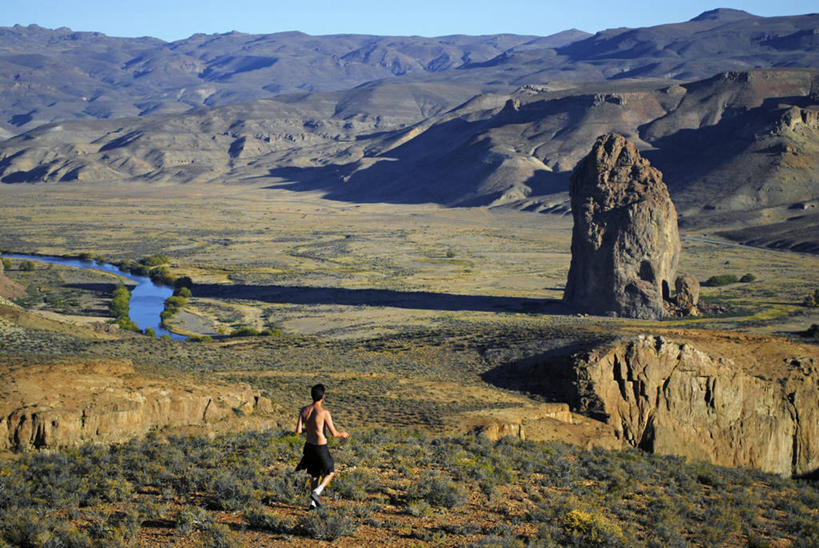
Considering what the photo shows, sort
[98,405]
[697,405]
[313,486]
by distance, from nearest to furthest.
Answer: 1. [313,486]
2. [98,405]
3. [697,405]

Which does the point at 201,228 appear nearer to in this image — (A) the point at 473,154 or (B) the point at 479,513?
(A) the point at 473,154

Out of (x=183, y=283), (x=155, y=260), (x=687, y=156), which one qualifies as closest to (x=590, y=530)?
(x=183, y=283)

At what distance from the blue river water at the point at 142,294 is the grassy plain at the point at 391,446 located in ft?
8.25

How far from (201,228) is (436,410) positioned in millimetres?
107105

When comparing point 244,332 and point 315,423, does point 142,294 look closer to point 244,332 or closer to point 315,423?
point 244,332

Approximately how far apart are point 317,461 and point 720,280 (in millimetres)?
69222

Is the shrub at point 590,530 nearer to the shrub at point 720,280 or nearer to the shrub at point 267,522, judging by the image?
the shrub at point 267,522

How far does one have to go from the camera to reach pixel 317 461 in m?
13.1

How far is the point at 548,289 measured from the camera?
7175 centimetres

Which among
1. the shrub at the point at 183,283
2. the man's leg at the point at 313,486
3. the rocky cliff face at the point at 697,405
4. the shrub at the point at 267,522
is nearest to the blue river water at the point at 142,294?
the shrub at the point at 183,283

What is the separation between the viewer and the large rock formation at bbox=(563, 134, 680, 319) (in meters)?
55.7

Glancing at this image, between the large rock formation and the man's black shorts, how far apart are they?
44.9 metres

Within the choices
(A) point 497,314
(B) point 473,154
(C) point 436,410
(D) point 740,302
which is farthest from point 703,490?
(B) point 473,154

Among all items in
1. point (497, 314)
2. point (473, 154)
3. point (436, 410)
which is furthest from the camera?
point (473, 154)
